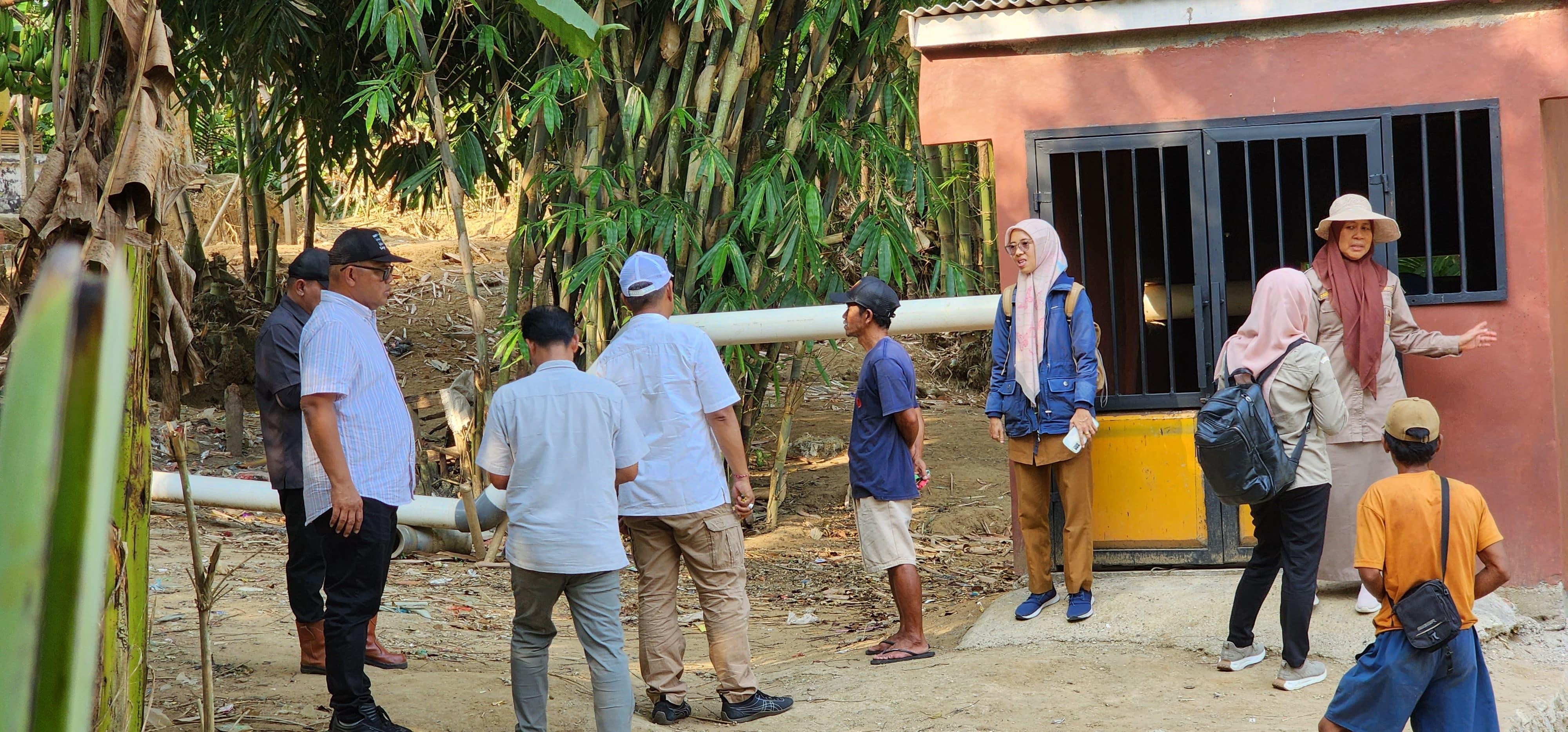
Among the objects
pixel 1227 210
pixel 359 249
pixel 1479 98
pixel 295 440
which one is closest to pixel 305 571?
pixel 295 440

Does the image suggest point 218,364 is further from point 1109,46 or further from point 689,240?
point 1109,46

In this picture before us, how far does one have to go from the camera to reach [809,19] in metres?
6.43

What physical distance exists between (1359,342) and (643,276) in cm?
279

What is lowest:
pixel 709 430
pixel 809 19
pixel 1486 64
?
pixel 709 430

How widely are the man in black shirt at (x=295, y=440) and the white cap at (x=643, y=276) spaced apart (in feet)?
4.07

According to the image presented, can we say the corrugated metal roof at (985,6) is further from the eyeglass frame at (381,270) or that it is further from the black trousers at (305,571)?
the black trousers at (305,571)

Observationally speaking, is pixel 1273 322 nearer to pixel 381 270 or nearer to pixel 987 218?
pixel 381 270

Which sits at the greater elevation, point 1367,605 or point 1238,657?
point 1367,605

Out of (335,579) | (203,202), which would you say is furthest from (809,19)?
(203,202)

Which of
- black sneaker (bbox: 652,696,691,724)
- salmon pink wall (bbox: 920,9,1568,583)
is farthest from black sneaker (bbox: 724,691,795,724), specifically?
salmon pink wall (bbox: 920,9,1568,583)

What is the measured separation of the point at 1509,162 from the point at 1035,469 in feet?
7.63

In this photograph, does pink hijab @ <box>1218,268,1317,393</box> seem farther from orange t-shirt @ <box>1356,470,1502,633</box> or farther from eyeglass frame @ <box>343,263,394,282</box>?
eyeglass frame @ <box>343,263,394,282</box>

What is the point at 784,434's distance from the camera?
309 inches

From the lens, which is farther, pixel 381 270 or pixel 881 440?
pixel 881 440
